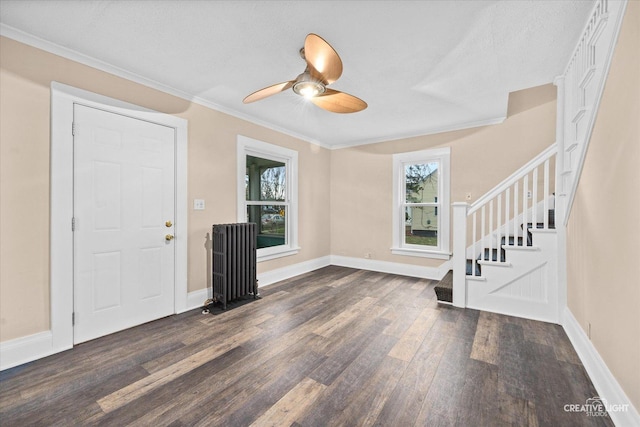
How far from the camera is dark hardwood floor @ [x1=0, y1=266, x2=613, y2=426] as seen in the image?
1.54 m

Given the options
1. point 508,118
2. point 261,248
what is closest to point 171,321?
point 261,248

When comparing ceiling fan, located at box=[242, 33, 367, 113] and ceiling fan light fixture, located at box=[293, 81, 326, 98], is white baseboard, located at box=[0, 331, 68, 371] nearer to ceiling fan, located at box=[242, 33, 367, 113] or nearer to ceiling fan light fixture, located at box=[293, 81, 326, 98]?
ceiling fan, located at box=[242, 33, 367, 113]

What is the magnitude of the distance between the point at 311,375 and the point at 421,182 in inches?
149

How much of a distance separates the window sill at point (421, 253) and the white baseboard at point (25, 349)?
442cm

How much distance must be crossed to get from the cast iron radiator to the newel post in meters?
2.51

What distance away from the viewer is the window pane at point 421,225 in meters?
4.62

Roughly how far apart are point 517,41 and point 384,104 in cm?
147

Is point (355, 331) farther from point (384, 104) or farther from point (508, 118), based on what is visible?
point (508, 118)

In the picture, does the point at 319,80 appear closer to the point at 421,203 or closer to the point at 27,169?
the point at 27,169

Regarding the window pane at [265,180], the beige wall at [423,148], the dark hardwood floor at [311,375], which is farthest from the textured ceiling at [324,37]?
the dark hardwood floor at [311,375]

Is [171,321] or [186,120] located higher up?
[186,120]

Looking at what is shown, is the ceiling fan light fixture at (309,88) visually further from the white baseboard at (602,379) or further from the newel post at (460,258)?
the white baseboard at (602,379)

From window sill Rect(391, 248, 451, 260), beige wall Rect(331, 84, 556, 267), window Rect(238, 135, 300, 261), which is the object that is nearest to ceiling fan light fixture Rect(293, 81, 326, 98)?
window Rect(238, 135, 300, 261)

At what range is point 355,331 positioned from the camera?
2.60 metres
